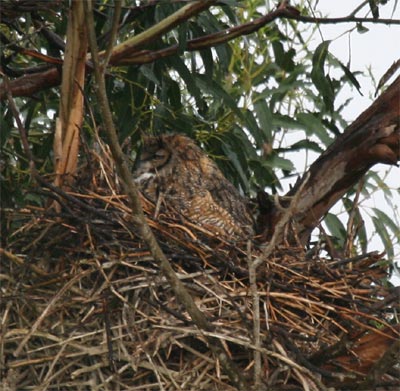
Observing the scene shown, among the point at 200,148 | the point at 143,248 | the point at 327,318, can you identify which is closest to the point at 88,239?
the point at 143,248

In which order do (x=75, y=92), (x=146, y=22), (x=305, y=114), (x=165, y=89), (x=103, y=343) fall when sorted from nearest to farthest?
1. (x=103, y=343)
2. (x=75, y=92)
3. (x=146, y=22)
4. (x=165, y=89)
5. (x=305, y=114)

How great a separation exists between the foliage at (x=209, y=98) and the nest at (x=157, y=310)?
35cm

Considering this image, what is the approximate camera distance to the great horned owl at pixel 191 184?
429cm

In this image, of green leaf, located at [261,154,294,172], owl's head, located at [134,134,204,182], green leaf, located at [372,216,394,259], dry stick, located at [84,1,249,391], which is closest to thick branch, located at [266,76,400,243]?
owl's head, located at [134,134,204,182]

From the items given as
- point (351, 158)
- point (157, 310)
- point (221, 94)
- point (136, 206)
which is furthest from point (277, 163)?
point (136, 206)

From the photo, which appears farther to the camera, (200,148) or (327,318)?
(200,148)

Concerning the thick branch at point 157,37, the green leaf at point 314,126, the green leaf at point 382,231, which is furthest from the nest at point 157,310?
the green leaf at point 314,126

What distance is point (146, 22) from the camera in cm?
416

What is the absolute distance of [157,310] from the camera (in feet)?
11.8

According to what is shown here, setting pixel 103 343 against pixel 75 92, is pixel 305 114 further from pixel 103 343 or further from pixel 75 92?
pixel 103 343

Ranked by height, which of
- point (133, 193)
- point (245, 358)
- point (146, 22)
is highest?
point (146, 22)

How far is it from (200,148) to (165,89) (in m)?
0.37

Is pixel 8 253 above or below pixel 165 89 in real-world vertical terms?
below

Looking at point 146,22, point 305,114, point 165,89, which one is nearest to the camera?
point 146,22
